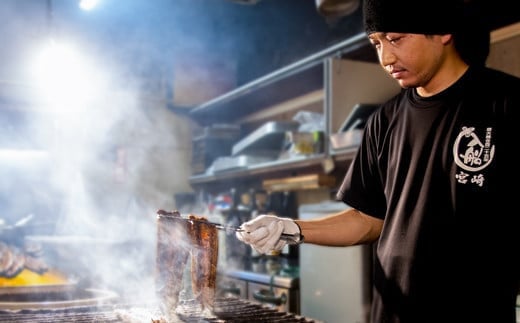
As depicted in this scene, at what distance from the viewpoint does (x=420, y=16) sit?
167 cm

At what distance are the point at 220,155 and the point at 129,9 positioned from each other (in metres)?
2.07

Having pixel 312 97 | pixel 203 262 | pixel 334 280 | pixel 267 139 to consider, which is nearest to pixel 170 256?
pixel 203 262

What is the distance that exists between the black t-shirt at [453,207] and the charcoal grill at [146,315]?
50 centimetres

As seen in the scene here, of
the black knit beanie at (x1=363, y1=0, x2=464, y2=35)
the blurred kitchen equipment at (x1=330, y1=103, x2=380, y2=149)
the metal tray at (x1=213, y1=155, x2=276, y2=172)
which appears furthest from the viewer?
the metal tray at (x1=213, y1=155, x2=276, y2=172)

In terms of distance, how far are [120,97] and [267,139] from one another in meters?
2.48

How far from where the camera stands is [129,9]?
6383mm

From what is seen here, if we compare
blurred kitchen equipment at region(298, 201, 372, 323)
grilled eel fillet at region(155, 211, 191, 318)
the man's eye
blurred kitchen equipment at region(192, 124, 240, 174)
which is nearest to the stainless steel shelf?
blurred kitchen equipment at region(192, 124, 240, 174)

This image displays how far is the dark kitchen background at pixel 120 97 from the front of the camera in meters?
5.75

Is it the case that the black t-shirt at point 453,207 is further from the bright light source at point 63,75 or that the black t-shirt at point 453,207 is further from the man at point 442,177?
the bright light source at point 63,75

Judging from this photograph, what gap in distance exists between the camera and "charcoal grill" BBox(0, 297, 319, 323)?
6.73ft

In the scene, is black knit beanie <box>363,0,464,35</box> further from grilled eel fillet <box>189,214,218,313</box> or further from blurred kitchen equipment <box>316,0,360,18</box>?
blurred kitchen equipment <box>316,0,360,18</box>

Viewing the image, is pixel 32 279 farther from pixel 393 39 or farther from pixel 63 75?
pixel 63 75

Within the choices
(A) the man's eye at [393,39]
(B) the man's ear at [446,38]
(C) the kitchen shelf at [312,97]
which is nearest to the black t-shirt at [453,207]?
(B) the man's ear at [446,38]

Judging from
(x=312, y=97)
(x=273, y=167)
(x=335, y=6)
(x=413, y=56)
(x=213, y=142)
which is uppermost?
(x=335, y=6)
